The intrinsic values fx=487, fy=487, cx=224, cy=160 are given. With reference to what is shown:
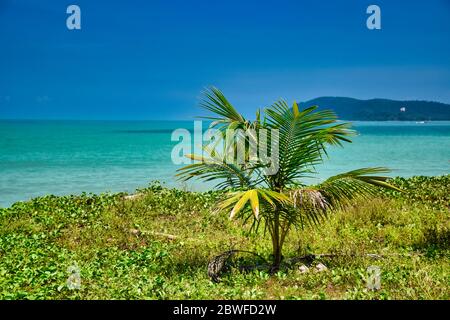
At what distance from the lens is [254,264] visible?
785cm

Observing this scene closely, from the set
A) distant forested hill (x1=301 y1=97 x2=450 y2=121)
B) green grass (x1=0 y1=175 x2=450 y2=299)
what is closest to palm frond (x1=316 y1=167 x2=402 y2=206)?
green grass (x1=0 y1=175 x2=450 y2=299)

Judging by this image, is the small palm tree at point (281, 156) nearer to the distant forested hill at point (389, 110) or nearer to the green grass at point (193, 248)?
the green grass at point (193, 248)

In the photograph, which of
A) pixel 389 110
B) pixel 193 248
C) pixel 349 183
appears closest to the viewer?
pixel 349 183

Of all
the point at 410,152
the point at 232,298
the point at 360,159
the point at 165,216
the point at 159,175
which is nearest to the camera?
the point at 232,298

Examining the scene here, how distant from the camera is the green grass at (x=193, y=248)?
646cm

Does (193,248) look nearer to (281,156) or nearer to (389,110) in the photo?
(281,156)

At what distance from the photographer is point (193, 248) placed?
9188 mm

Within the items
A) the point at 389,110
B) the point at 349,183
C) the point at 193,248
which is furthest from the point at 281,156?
the point at 389,110

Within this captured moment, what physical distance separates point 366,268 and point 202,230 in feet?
14.4

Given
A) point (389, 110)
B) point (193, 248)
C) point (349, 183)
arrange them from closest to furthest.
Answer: point (349, 183)
point (193, 248)
point (389, 110)

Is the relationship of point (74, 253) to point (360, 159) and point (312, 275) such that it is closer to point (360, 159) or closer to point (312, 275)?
point (312, 275)

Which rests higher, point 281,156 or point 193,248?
point 281,156

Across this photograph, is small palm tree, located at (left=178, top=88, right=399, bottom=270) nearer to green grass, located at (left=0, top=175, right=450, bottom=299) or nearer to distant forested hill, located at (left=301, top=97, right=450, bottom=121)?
green grass, located at (left=0, top=175, right=450, bottom=299)

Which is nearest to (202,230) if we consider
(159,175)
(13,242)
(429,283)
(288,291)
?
(13,242)
